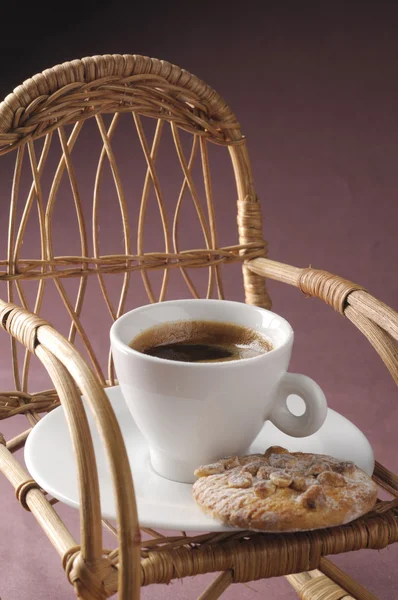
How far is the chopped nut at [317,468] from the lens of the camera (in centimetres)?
74

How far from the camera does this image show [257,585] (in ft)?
4.58

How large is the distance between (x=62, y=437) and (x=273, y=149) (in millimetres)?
1845

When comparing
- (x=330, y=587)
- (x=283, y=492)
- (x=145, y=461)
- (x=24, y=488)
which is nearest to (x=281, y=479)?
(x=283, y=492)

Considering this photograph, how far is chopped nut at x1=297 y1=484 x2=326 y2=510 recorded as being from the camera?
27.1 inches

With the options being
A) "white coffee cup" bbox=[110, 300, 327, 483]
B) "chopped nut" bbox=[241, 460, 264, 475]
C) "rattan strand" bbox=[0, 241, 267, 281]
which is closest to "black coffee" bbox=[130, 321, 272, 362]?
"white coffee cup" bbox=[110, 300, 327, 483]

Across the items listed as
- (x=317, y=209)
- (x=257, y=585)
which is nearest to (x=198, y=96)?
(x=257, y=585)

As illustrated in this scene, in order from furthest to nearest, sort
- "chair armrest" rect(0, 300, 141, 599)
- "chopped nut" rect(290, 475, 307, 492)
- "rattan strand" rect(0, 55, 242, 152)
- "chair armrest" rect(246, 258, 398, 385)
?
"rattan strand" rect(0, 55, 242, 152)
"chair armrest" rect(246, 258, 398, 385)
"chopped nut" rect(290, 475, 307, 492)
"chair armrest" rect(0, 300, 141, 599)

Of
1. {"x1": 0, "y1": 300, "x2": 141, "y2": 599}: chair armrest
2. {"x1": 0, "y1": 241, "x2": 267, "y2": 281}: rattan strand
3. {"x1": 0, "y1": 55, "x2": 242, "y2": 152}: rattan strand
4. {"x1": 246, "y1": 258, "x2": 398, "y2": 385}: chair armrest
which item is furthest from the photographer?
{"x1": 0, "y1": 241, "x2": 267, "y2": 281}: rattan strand

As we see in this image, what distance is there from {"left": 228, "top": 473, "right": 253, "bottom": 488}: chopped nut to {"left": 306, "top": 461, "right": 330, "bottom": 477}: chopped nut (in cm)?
6

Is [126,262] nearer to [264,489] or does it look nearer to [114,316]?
[114,316]

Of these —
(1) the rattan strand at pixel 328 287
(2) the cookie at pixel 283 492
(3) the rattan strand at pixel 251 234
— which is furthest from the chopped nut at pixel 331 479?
(3) the rattan strand at pixel 251 234

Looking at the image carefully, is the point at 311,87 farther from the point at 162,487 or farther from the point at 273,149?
the point at 162,487

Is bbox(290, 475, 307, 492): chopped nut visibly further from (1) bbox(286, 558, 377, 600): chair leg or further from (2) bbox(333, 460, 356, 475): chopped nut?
(1) bbox(286, 558, 377, 600): chair leg

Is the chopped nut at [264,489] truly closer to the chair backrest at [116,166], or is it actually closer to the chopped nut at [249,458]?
the chopped nut at [249,458]
